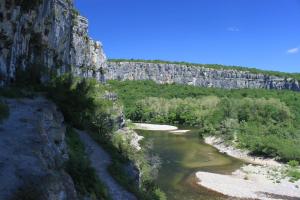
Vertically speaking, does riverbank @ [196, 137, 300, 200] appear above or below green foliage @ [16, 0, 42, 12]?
below

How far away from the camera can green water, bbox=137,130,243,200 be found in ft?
135

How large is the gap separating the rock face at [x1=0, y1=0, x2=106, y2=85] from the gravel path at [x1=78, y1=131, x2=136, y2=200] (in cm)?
654

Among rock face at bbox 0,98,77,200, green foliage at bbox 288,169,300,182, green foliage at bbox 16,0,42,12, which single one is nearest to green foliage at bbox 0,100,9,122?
rock face at bbox 0,98,77,200

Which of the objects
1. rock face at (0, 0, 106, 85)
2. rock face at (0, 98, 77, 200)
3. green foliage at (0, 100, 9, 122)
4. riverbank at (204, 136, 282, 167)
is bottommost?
riverbank at (204, 136, 282, 167)

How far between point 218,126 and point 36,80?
57.4 metres

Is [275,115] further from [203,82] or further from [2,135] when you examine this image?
[203,82]

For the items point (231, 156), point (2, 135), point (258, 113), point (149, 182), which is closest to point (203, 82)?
point (258, 113)

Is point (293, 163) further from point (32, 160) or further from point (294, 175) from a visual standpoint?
point (32, 160)

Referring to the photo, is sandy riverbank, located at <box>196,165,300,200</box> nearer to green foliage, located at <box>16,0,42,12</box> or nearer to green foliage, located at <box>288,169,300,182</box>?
green foliage, located at <box>288,169,300,182</box>

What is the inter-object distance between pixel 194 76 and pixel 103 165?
17524 cm

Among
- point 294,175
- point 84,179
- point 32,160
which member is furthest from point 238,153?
point 32,160

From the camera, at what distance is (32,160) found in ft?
42.5

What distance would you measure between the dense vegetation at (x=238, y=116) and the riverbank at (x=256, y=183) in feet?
24.2

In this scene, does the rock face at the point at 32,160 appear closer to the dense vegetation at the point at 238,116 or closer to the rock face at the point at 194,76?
the dense vegetation at the point at 238,116
